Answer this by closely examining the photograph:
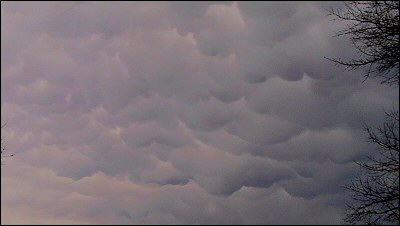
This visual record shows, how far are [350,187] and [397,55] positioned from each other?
2808 mm

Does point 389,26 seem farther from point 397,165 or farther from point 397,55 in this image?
point 397,165

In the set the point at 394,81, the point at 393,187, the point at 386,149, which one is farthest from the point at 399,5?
the point at 393,187

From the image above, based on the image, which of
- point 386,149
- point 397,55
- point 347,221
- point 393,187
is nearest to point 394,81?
point 397,55

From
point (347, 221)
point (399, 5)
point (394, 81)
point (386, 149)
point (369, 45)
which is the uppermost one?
point (399, 5)

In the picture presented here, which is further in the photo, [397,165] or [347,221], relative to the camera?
[347,221]

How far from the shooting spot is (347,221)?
985 centimetres

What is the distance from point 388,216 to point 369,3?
4.33 m

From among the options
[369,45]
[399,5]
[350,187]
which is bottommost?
[350,187]

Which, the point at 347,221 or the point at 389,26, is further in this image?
the point at 347,221

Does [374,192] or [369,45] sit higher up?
[369,45]

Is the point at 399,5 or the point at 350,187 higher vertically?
the point at 399,5

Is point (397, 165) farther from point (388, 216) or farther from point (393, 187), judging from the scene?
point (388, 216)

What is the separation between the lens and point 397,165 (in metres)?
9.25

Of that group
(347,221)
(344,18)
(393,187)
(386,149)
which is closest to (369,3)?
(344,18)
